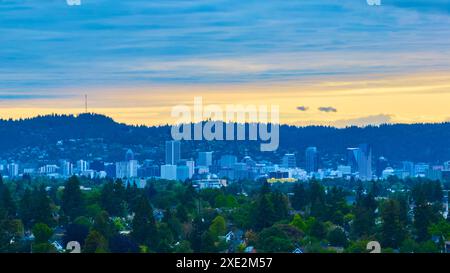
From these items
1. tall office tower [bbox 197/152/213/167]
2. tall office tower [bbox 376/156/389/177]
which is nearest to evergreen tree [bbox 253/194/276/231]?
tall office tower [bbox 197/152/213/167]

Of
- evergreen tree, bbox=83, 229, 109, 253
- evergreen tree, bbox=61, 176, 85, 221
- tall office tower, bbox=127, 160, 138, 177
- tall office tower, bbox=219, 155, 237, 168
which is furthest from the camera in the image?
tall office tower, bbox=127, 160, 138, 177

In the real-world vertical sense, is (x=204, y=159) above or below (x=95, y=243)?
above

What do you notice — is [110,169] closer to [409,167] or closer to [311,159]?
[311,159]

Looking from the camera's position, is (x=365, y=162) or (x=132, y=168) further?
(x=132, y=168)

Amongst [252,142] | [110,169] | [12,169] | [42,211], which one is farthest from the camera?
[110,169]

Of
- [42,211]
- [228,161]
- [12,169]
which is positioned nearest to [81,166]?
[12,169]

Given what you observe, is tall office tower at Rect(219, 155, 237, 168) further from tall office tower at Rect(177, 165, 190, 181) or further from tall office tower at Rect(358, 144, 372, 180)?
tall office tower at Rect(358, 144, 372, 180)
